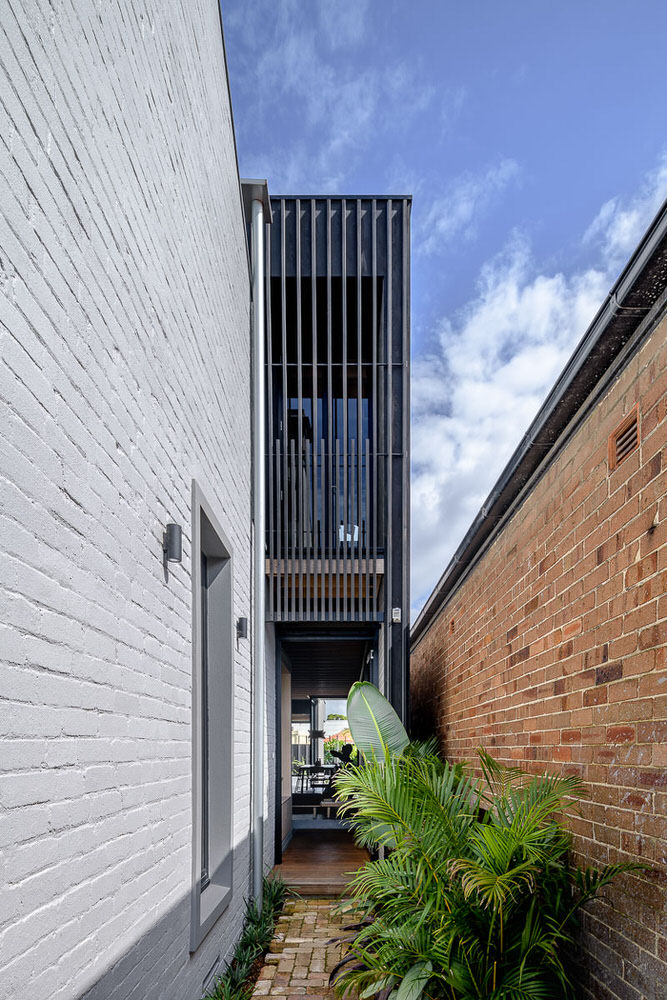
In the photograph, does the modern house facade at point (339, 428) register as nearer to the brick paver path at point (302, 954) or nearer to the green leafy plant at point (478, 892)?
the brick paver path at point (302, 954)

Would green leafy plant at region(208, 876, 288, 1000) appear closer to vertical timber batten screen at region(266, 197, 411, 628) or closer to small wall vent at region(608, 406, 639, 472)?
vertical timber batten screen at region(266, 197, 411, 628)

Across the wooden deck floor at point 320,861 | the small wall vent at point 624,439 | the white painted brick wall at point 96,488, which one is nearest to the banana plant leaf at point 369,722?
the wooden deck floor at point 320,861

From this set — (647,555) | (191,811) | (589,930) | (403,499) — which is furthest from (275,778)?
(647,555)

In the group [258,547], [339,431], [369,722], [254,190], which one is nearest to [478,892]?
[369,722]

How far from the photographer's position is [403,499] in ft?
26.8

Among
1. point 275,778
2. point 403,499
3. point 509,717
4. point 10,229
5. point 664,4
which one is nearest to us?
point 10,229

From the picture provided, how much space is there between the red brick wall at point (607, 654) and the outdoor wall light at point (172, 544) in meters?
1.52

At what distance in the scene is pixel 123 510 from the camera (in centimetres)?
228

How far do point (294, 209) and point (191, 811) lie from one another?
668 centimetres

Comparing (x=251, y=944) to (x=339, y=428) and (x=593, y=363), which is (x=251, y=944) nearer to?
(x=593, y=363)

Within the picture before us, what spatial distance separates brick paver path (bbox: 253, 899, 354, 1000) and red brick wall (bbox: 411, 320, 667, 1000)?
1.86 meters

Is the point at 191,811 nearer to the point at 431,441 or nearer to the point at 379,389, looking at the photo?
the point at 379,389

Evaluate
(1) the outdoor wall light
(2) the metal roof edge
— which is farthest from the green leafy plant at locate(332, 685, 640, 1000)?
(2) the metal roof edge

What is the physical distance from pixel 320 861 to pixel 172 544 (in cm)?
681
